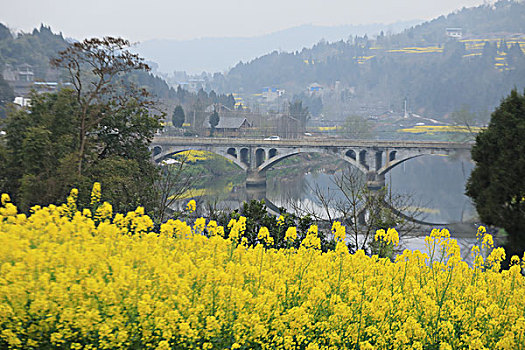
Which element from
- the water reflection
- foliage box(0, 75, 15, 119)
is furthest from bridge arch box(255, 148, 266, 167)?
foliage box(0, 75, 15, 119)

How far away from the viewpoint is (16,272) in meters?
3.89

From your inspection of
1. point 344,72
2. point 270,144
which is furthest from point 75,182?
point 344,72

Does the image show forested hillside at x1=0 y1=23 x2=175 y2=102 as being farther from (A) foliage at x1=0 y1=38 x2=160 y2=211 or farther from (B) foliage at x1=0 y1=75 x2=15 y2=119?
(A) foliage at x1=0 y1=38 x2=160 y2=211

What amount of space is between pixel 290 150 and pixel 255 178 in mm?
3562

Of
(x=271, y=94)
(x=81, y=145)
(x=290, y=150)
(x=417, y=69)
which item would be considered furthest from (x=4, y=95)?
(x=417, y=69)

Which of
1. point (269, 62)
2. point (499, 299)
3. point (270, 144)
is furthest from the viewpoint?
point (269, 62)

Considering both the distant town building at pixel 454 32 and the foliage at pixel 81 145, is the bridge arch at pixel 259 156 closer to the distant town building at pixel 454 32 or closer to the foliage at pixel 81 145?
the foliage at pixel 81 145

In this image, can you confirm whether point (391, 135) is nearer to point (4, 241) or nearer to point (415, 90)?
point (415, 90)

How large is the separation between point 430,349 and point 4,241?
3.26 meters

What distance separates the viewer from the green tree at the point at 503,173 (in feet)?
52.5

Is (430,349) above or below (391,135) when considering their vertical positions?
above

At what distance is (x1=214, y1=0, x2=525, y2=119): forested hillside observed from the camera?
97.0 meters

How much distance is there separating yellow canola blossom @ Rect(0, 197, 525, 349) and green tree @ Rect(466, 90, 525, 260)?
11761 mm

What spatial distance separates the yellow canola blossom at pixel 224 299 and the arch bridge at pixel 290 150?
1472 inches
